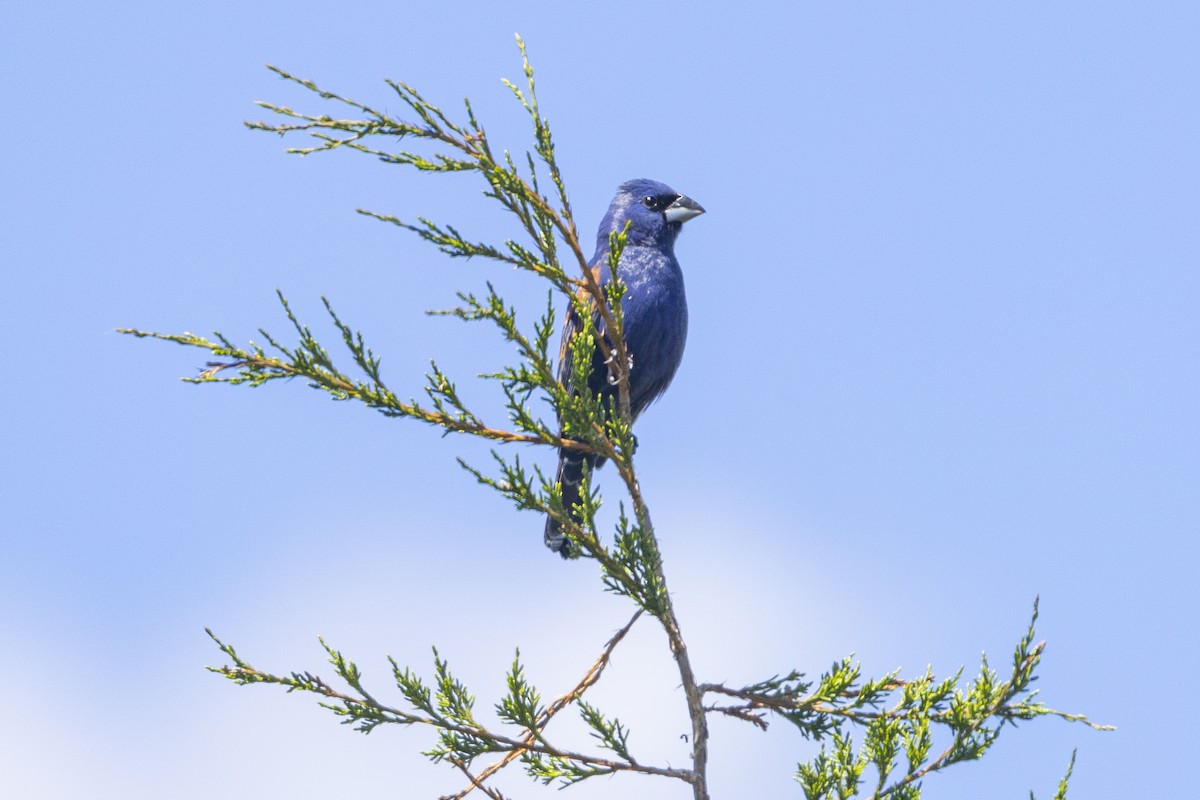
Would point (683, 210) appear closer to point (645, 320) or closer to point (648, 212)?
point (648, 212)

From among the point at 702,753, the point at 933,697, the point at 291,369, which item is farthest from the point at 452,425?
the point at 933,697

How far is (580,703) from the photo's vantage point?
4824 mm

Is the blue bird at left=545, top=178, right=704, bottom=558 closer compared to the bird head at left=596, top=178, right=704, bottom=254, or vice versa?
the blue bird at left=545, top=178, right=704, bottom=558

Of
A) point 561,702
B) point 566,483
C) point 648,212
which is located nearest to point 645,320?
point 648,212

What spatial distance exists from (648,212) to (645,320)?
0.92 metres

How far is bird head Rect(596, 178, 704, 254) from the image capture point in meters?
7.87

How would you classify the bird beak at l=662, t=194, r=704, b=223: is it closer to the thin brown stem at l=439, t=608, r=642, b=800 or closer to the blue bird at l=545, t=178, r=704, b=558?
the blue bird at l=545, t=178, r=704, b=558

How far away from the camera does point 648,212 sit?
→ 26.2 ft

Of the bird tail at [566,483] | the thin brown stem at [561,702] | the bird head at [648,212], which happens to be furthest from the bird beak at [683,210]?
the thin brown stem at [561,702]

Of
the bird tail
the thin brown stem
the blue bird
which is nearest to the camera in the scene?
the thin brown stem

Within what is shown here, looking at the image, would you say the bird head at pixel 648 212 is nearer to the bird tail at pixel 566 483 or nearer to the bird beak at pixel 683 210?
the bird beak at pixel 683 210

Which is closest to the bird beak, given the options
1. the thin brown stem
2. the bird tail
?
the bird tail

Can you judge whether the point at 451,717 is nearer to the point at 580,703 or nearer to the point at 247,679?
the point at 580,703

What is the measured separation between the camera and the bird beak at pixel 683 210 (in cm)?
798
